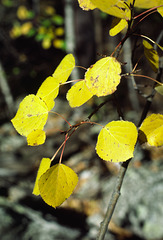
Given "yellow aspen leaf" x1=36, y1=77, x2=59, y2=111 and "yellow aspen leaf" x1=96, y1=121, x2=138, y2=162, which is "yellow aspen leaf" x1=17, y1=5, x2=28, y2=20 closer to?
"yellow aspen leaf" x1=36, y1=77, x2=59, y2=111

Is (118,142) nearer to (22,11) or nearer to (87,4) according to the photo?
(87,4)

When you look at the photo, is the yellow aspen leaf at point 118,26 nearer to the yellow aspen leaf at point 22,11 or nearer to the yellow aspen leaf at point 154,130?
the yellow aspen leaf at point 154,130

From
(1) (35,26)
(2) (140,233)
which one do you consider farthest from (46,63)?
(2) (140,233)

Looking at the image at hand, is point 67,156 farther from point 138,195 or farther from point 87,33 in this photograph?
point 87,33

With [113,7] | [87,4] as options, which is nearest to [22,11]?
[87,4]

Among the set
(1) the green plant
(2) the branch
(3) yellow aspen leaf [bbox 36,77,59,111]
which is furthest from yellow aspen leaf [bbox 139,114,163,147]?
(3) yellow aspen leaf [bbox 36,77,59,111]
